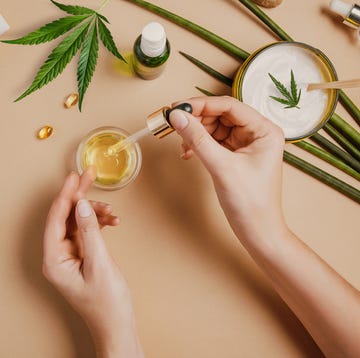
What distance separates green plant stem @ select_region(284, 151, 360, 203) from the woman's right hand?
100mm

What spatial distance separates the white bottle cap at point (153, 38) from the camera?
0.67 meters

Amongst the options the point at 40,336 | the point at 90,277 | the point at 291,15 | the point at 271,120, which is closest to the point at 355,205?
the point at 271,120

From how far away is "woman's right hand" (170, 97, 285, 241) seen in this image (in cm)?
70

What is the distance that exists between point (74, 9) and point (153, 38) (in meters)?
0.19

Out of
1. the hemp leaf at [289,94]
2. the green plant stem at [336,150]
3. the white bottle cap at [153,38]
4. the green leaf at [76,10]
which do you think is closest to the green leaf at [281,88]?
the hemp leaf at [289,94]

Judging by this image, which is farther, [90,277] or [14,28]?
[14,28]

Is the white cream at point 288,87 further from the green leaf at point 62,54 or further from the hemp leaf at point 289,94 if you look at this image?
the green leaf at point 62,54

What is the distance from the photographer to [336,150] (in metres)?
0.84

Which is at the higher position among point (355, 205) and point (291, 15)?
point (291, 15)

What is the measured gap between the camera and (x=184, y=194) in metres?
0.82

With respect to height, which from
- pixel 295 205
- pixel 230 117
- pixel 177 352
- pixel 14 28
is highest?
pixel 14 28

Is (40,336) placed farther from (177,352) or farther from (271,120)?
(271,120)

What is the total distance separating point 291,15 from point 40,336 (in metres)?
0.77

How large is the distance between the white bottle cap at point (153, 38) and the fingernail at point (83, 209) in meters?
0.26
